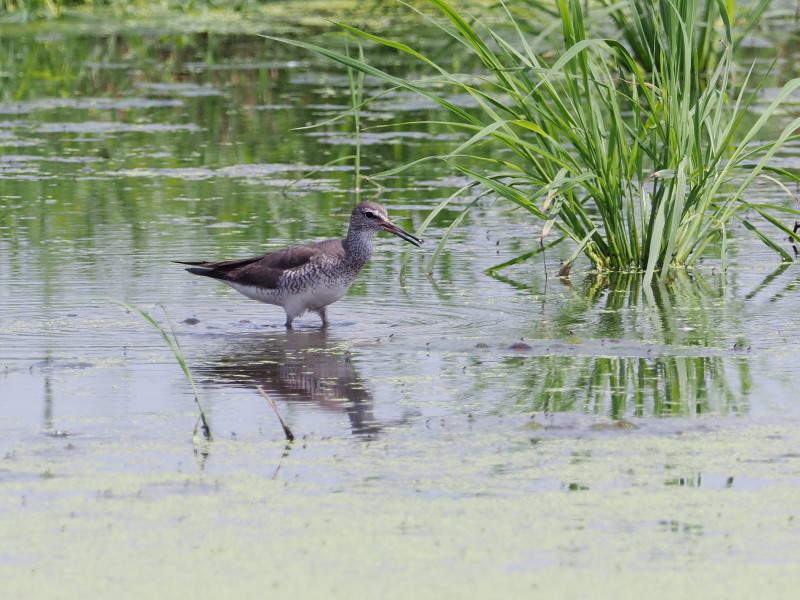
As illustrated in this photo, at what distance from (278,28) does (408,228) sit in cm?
1151

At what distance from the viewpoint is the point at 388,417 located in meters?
5.97

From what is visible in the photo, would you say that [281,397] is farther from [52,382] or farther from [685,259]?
[685,259]

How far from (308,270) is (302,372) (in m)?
1.19

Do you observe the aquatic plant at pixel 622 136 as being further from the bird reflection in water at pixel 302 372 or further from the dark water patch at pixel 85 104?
the dark water patch at pixel 85 104

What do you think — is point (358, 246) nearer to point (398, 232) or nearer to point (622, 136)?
point (398, 232)

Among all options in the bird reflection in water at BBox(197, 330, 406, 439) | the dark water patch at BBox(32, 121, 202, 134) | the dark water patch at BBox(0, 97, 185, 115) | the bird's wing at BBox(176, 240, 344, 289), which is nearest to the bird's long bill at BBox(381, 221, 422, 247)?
the bird's wing at BBox(176, 240, 344, 289)

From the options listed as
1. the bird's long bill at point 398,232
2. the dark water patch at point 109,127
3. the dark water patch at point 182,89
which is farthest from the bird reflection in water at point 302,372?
the dark water patch at point 182,89

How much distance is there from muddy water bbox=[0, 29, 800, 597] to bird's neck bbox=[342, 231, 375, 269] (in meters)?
0.30

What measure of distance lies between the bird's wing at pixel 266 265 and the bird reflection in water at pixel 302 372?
→ 15.2 inches

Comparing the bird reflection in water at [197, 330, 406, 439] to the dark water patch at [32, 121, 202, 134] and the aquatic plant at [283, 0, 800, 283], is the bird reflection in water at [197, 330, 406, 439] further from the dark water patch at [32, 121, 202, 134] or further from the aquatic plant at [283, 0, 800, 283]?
the dark water patch at [32, 121, 202, 134]

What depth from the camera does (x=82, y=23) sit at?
21.7 meters

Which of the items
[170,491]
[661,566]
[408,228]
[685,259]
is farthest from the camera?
[408,228]

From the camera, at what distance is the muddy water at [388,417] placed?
4422mm

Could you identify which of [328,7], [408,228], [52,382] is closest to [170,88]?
[328,7]
